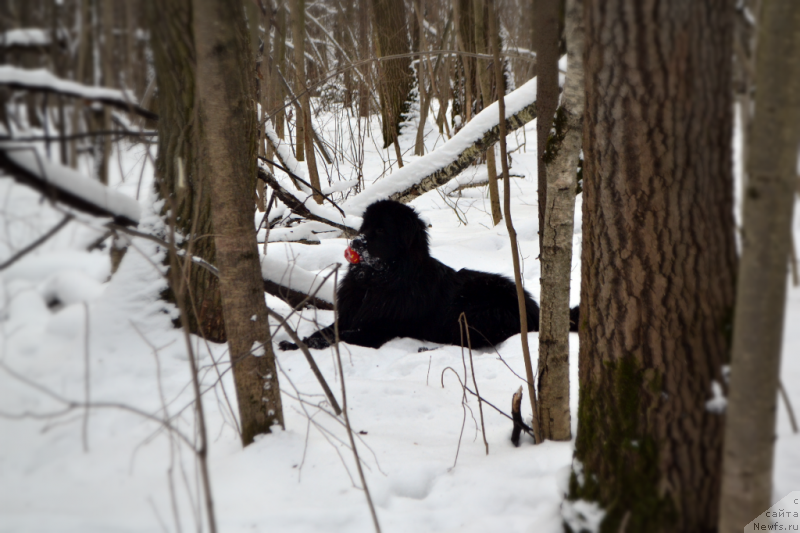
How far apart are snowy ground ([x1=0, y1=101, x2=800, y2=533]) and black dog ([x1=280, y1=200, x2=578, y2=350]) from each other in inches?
67.2

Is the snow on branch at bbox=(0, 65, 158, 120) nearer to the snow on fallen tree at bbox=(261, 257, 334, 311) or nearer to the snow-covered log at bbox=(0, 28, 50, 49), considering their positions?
the snow-covered log at bbox=(0, 28, 50, 49)

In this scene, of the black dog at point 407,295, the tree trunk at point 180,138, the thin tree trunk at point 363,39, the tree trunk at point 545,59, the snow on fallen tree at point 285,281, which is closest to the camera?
the tree trunk at point 180,138

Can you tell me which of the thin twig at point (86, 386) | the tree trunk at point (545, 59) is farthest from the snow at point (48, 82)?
the tree trunk at point (545, 59)

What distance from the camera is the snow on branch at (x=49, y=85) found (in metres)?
1.00

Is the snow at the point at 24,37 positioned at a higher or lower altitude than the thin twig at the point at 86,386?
higher

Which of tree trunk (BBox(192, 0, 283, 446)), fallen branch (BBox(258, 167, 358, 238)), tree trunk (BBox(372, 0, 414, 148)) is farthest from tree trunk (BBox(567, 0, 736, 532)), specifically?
tree trunk (BBox(372, 0, 414, 148))

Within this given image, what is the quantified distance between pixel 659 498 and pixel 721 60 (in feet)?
3.08

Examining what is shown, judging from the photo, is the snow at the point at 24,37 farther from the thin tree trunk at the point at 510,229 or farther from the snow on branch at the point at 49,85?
the thin tree trunk at the point at 510,229

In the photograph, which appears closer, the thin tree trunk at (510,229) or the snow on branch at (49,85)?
the snow on branch at (49,85)

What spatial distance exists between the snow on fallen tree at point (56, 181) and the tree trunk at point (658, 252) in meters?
1.13

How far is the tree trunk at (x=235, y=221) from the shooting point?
175 centimetres

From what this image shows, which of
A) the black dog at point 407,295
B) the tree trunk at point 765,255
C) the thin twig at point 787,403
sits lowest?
the black dog at point 407,295

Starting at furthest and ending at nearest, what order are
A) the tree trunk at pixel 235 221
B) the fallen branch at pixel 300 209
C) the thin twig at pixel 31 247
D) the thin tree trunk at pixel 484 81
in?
1. the thin tree trunk at pixel 484 81
2. the fallen branch at pixel 300 209
3. the tree trunk at pixel 235 221
4. the thin twig at pixel 31 247

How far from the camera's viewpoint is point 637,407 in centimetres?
133
